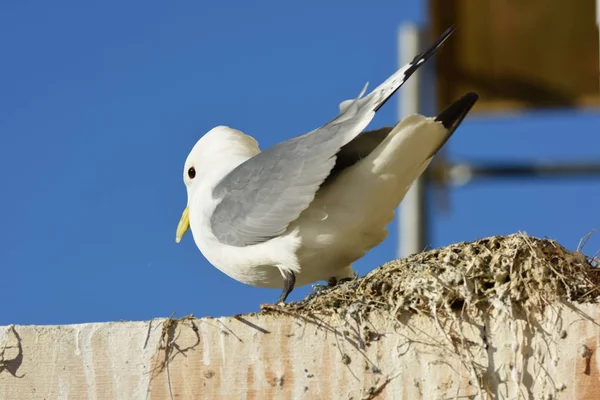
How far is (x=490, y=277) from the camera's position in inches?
187

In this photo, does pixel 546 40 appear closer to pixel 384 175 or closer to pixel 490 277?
pixel 384 175

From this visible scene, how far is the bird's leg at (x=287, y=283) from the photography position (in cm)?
566

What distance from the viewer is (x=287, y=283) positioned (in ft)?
18.7

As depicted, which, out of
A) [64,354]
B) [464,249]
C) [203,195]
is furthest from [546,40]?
[64,354]

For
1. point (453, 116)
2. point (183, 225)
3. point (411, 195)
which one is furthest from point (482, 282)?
point (411, 195)

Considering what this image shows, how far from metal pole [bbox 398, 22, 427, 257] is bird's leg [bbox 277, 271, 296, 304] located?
3020 millimetres

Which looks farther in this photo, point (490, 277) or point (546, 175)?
point (546, 175)

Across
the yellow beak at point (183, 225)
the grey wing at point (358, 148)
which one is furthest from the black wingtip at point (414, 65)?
the yellow beak at point (183, 225)

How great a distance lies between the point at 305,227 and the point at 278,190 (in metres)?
0.21

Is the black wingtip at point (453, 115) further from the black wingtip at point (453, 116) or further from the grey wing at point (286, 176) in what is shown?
the grey wing at point (286, 176)

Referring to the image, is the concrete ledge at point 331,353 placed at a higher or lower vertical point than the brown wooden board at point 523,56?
lower

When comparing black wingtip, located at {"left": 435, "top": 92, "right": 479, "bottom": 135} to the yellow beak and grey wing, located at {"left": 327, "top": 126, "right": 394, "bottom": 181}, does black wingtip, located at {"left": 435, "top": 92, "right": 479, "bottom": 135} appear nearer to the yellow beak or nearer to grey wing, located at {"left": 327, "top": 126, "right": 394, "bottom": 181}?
grey wing, located at {"left": 327, "top": 126, "right": 394, "bottom": 181}

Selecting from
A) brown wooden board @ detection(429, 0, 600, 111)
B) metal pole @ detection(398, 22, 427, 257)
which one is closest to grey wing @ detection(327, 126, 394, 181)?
metal pole @ detection(398, 22, 427, 257)

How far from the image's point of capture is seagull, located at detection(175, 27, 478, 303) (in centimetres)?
539
